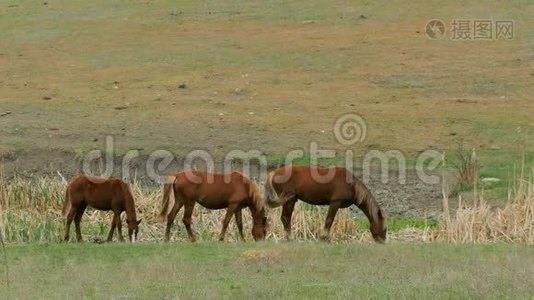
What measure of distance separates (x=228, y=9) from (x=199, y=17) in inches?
45.2

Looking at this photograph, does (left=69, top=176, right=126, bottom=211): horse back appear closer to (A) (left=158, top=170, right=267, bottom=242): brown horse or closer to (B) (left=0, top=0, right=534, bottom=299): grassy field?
(A) (left=158, top=170, right=267, bottom=242): brown horse

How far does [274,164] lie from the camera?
24156mm

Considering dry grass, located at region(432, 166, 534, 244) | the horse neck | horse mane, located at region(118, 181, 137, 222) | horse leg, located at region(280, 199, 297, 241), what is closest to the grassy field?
dry grass, located at region(432, 166, 534, 244)

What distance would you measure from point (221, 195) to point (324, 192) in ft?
4.31

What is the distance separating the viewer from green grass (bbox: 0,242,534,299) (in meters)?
11.7

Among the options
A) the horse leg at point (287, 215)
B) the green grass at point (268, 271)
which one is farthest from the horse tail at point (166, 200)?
the green grass at point (268, 271)

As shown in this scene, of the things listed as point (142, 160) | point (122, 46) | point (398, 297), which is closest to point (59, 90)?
point (122, 46)

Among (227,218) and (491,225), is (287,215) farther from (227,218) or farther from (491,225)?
(491,225)

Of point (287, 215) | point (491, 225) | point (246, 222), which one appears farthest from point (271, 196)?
point (491, 225)

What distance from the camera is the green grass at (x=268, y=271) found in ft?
38.3

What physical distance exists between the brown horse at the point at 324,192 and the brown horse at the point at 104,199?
1.78 meters

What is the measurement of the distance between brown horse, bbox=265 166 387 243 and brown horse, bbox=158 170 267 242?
35 centimetres

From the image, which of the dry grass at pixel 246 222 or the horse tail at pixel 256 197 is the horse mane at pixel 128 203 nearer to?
the dry grass at pixel 246 222

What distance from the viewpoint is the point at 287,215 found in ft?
54.5
